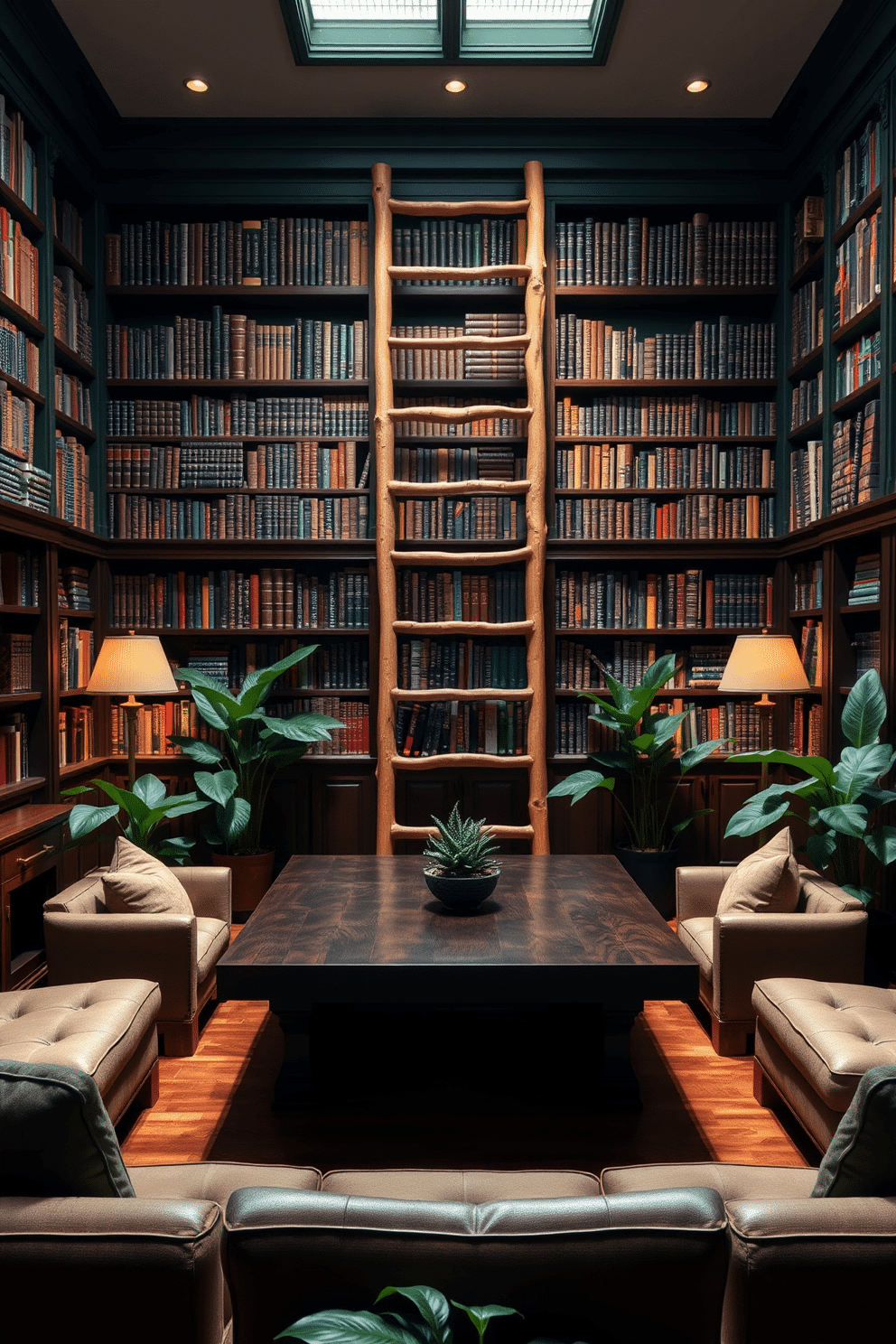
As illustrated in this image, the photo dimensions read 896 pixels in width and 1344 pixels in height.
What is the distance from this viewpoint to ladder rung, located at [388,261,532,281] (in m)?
3.95

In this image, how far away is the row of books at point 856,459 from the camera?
3262 millimetres

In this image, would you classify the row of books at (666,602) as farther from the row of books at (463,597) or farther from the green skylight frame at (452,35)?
the green skylight frame at (452,35)

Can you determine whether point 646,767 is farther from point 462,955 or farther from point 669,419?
point 462,955

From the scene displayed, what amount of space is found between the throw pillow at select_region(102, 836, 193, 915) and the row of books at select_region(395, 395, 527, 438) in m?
2.41

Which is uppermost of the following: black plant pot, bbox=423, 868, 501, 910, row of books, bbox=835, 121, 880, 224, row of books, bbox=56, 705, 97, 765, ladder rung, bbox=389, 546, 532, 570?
row of books, bbox=835, 121, 880, 224

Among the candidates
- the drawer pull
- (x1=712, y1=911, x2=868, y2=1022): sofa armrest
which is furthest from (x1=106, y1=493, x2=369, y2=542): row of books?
(x1=712, y1=911, x2=868, y2=1022): sofa armrest

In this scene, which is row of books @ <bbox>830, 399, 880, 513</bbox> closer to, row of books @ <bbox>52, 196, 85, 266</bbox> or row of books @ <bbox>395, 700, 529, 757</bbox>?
row of books @ <bbox>395, 700, 529, 757</bbox>

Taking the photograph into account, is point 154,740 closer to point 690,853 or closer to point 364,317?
point 364,317

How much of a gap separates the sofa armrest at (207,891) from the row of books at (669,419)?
2.58 meters

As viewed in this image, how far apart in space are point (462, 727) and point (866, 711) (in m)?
1.87

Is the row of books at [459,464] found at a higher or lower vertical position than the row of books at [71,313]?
lower

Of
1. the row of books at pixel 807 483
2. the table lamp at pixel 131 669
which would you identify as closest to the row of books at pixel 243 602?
the table lamp at pixel 131 669

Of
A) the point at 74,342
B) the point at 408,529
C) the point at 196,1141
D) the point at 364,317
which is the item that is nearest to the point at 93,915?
the point at 196,1141

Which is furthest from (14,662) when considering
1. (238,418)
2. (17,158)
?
(17,158)
